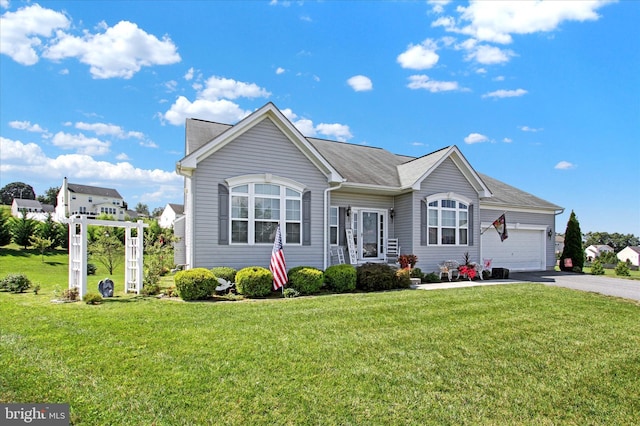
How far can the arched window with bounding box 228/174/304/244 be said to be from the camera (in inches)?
452

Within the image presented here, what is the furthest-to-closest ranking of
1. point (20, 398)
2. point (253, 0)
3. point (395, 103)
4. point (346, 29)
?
point (395, 103)
point (346, 29)
point (253, 0)
point (20, 398)

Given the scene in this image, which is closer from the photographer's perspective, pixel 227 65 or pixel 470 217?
pixel 227 65

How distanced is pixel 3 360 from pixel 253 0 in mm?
11173

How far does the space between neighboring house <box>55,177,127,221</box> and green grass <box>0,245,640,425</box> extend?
61978 millimetres

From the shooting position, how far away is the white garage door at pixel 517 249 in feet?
58.3

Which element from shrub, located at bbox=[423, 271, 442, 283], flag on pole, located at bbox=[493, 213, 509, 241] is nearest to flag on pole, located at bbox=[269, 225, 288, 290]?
shrub, located at bbox=[423, 271, 442, 283]

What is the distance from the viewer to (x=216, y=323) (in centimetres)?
684

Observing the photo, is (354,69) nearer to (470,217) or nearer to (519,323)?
(470,217)

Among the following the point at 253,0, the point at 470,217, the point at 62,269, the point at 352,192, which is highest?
the point at 253,0

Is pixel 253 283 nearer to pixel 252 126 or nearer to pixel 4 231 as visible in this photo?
pixel 252 126

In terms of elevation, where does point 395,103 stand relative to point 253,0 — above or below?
below

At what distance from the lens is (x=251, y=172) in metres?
11.7

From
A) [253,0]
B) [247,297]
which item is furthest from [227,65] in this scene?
[247,297]

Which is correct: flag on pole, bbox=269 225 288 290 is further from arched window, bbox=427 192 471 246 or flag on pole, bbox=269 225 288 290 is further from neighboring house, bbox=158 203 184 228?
neighboring house, bbox=158 203 184 228
